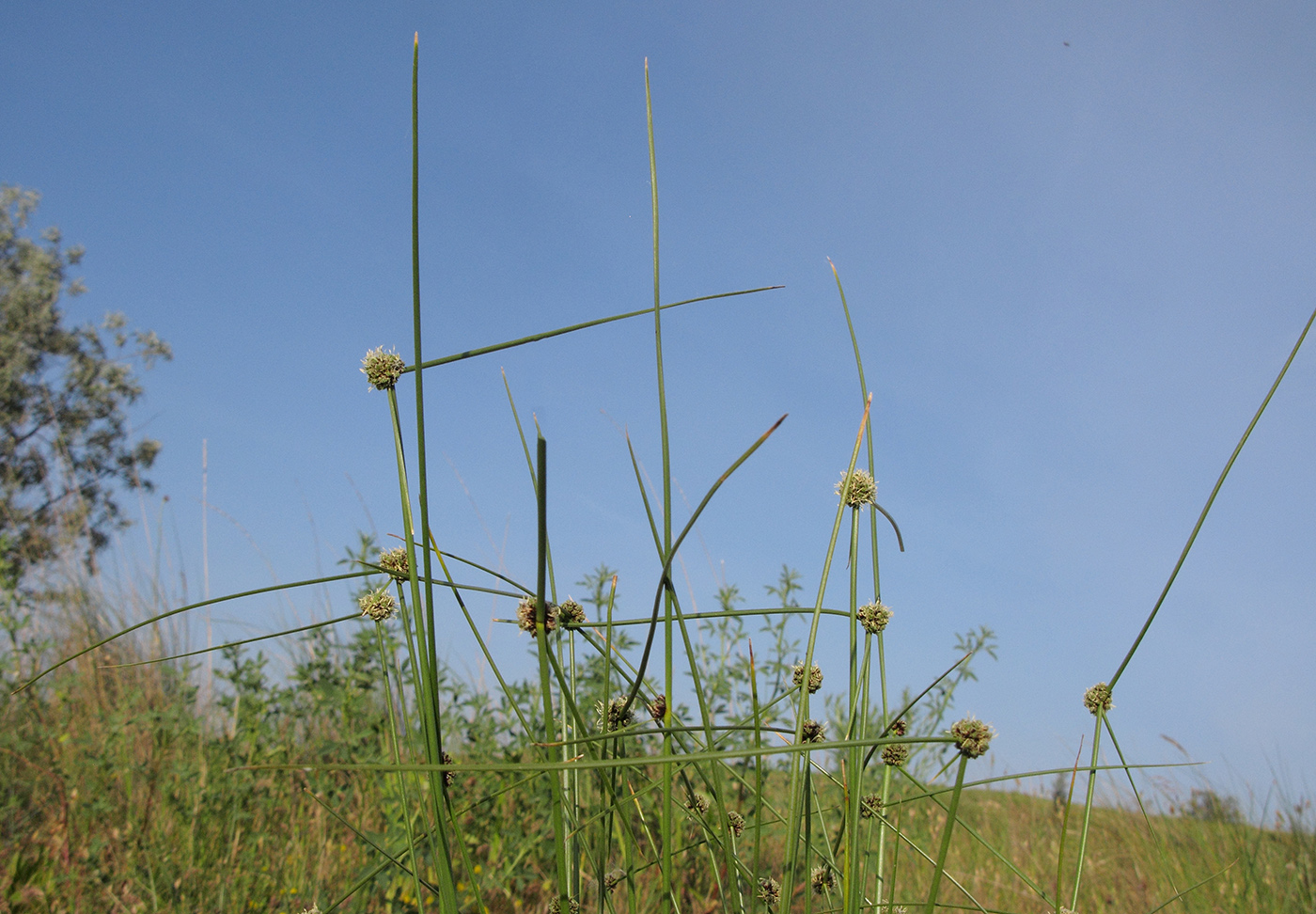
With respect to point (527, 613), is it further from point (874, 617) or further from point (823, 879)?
point (823, 879)

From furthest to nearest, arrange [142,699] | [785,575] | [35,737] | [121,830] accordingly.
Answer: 1. [142,699]
2. [35,737]
3. [785,575]
4. [121,830]

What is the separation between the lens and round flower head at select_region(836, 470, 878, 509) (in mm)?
944

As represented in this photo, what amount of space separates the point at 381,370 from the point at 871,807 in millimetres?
833

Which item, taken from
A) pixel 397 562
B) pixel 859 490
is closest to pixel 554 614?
pixel 397 562

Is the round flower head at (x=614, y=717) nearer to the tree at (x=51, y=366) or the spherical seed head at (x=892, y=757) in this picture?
the spherical seed head at (x=892, y=757)

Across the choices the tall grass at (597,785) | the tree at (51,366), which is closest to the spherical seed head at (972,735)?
the tall grass at (597,785)

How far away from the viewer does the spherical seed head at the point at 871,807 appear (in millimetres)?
1010

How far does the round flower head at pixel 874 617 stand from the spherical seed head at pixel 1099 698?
13.7 inches

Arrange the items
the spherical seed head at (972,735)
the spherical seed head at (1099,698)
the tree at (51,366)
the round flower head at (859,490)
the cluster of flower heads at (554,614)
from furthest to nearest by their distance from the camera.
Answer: the tree at (51,366) → the spherical seed head at (1099,698) → the round flower head at (859,490) → the cluster of flower heads at (554,614) → the spherical seed head at (972,735)

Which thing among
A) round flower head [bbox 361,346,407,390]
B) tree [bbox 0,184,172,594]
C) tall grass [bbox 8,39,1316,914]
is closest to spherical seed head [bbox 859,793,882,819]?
tall grass [bbox 8,39,1316,914]

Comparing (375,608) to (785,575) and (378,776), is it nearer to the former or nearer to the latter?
(378,776)

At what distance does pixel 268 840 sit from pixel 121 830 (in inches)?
18.0

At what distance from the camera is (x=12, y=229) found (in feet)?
61.5

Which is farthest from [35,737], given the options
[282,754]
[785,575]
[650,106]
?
[650,106]
